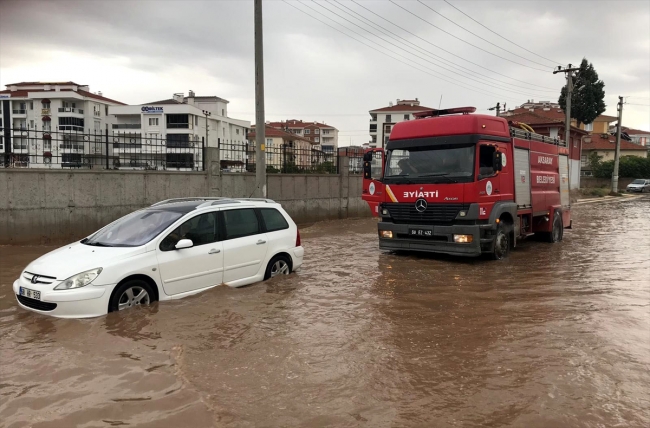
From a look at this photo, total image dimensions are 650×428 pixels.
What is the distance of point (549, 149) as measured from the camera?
42.5ft

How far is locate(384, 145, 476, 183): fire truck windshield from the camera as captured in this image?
9.31 metres

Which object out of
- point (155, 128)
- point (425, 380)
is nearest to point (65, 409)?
point (425, 380)

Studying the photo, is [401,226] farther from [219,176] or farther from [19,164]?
[19,164]

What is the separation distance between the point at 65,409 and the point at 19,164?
397 inches

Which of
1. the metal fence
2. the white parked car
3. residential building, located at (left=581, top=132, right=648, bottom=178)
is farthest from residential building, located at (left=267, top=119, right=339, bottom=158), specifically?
the white parked car

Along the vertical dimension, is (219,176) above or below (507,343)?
above

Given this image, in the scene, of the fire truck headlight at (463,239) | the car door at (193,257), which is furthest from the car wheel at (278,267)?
the fire truck headlight at (463,239)

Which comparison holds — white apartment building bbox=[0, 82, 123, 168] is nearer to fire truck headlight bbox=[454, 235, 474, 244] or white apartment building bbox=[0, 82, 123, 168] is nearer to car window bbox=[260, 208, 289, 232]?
car window bbox=[260, 208, 289, 232]

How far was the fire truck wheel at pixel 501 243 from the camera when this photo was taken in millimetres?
9991

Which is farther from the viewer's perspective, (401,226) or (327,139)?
(327,139)

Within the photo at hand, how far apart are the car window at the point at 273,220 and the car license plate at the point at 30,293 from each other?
3.30 m

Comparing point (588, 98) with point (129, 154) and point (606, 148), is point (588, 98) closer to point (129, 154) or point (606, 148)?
point (606, 148)

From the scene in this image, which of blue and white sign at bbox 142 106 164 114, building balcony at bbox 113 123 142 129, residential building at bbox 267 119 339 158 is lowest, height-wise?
building balcony at bbox 113 123 142 129

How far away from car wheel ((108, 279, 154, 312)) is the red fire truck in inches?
227
